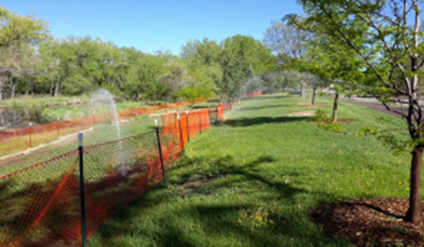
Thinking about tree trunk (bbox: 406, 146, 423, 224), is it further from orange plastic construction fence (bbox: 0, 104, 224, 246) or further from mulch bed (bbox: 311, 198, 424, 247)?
orange plastic construction fence (bbox: 0, 104, 224, 246)

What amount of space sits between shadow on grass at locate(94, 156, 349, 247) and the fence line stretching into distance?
0.40m

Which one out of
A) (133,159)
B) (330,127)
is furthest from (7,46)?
(330,127)

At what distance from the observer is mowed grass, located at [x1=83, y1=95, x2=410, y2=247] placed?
12.8 feet

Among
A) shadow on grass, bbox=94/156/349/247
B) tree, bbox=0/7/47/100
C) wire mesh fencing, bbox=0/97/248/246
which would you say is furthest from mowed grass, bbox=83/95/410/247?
tree, bbox=0/7/47/100

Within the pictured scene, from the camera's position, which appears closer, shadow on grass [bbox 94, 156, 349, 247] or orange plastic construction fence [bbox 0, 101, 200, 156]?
shadow on grass [bbox 94, 156, 349, 247]

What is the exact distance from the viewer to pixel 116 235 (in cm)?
420

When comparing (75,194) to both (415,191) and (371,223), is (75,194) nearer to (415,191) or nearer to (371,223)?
(371,223)

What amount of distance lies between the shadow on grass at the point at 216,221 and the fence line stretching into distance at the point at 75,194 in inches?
15.7

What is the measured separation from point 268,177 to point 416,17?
3.72m

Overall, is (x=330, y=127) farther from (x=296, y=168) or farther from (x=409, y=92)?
(x=296, y=168)

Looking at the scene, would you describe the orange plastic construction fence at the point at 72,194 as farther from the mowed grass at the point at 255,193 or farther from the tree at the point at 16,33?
the tree at the point at 16,33

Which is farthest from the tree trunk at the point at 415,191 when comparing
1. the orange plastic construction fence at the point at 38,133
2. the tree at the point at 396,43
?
the orange plastic construction fence at the point at 38,133

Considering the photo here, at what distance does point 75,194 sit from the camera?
5.53 m

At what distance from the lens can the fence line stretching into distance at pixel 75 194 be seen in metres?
4.23
